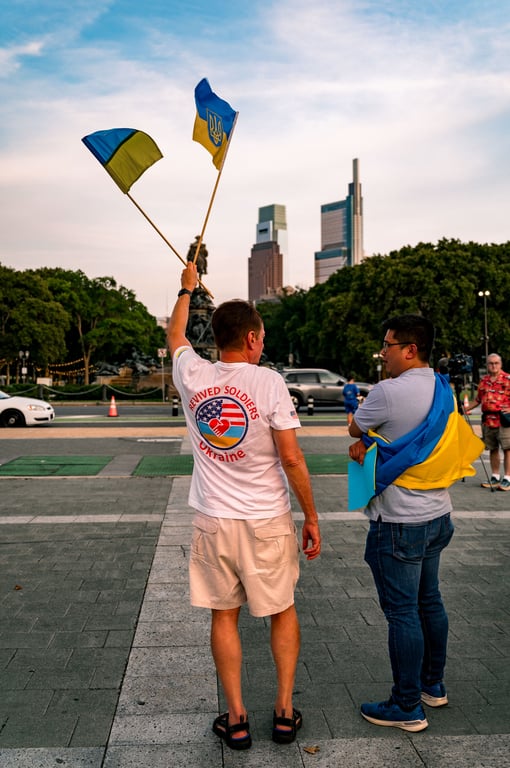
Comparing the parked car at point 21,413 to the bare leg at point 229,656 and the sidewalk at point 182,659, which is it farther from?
the bare leg at point 229,656

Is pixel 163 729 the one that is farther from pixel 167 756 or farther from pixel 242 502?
pixel 242 502

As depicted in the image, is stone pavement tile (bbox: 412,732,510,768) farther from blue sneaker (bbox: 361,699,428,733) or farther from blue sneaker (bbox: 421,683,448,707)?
blue sneaker (bbox: 421,683,448,707)

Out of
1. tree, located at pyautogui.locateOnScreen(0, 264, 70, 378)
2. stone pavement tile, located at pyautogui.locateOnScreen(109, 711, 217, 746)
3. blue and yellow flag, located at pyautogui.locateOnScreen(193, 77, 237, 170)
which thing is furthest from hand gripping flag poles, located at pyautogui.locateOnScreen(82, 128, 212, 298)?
tree, located at pyautogui.locateOnScreen(0, 264, 70, 378)

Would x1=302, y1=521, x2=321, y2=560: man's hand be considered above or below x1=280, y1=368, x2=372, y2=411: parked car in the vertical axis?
above

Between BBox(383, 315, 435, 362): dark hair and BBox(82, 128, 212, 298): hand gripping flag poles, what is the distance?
98.3 inches

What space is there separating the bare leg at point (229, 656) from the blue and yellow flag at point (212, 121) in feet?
9.85

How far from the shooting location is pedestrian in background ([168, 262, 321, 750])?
2.94 meters

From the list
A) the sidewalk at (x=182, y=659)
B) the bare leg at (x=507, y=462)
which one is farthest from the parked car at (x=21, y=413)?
the bare leg at (x=507, y=462)

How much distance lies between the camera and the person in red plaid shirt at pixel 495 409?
29.6ft

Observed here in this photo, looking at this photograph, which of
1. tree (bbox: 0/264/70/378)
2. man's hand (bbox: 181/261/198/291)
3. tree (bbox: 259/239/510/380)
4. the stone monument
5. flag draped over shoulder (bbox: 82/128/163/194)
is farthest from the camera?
tree (bbox: 0/264/70/378)

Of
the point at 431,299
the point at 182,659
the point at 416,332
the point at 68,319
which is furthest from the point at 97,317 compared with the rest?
the point at 416,332

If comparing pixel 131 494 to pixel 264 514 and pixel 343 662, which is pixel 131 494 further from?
pixel 264 514

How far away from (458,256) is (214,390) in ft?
147

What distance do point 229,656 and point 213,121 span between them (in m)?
3.51
